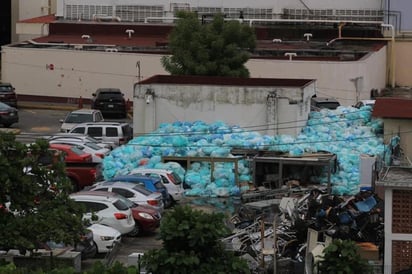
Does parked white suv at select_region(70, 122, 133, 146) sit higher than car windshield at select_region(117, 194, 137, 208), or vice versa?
parked white suv at select_region(70, 122, 133, 146)

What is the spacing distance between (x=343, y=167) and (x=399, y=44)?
25.1 meters

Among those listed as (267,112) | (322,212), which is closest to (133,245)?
(322,212)

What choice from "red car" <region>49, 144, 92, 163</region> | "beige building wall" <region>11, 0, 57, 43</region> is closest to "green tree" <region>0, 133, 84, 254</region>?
"red car" <region>49, 144, 92, 163</region>

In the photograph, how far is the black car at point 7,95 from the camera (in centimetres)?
5154

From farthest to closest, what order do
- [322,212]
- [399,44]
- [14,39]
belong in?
[14,39] → [399,44] → [322,212]

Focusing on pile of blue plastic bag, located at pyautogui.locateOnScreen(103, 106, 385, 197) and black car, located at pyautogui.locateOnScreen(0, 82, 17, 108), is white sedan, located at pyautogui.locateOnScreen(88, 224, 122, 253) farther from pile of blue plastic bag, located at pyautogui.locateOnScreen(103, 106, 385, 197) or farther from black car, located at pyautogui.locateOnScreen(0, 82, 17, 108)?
black car, located at pyautogui.locateOnScreen(0, 82, 17, 108)

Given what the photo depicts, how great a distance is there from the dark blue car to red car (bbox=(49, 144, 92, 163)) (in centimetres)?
240

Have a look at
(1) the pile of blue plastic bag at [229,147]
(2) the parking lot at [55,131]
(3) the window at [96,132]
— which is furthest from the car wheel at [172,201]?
(3) the window at [96,132]

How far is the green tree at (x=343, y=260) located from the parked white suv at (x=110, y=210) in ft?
30.2

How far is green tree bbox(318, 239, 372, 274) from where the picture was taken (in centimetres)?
1809

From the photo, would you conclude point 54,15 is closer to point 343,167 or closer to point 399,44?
point 399,44

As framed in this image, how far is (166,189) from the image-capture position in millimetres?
31875

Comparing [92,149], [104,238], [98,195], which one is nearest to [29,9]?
[92,149]

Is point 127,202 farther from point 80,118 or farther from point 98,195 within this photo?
point 80,118
